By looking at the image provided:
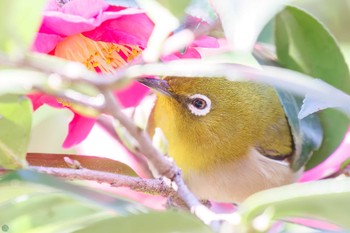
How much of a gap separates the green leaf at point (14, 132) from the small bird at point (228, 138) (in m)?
0.47

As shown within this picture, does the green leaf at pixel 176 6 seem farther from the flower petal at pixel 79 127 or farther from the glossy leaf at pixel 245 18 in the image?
the flower petal at pixel 79 127

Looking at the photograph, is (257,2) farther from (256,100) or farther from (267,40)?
(256,100)

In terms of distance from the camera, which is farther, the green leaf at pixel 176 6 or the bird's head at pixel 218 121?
the bird's head at pixel 218 121

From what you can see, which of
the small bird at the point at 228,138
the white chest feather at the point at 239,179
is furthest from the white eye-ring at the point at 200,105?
the white chest feather at the point at 239,179

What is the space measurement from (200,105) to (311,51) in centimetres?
30

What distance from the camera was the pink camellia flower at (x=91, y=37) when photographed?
0.77 m

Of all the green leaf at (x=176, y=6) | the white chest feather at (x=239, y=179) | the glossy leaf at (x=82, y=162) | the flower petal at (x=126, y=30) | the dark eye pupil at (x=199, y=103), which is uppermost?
the green leaf at (x=176, y=6)

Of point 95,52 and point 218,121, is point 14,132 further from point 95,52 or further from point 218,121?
point 218,121

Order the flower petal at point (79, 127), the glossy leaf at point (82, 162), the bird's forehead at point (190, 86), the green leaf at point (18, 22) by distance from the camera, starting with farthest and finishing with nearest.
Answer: the bird's forehead at point (190, 86) → the flower petal at point (79, 127) → the glossy leaf at point (82, 162) → the green leaf at point (18, 22)

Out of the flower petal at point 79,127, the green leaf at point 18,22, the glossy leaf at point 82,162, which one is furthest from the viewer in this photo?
the flower petal at point 79,127

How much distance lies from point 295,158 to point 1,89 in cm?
79

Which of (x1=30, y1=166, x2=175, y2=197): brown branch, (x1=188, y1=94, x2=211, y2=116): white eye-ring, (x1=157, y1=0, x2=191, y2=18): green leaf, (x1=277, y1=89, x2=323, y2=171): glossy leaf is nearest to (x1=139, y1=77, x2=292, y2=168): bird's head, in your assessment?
(x1=188, y1=94, x2=211, y2=116): white eye-ring

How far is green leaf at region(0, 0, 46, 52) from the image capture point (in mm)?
529

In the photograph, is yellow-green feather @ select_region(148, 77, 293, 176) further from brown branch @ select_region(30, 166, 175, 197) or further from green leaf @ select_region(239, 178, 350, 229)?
green leaf @ select_region(239, 178, 350, 229)
